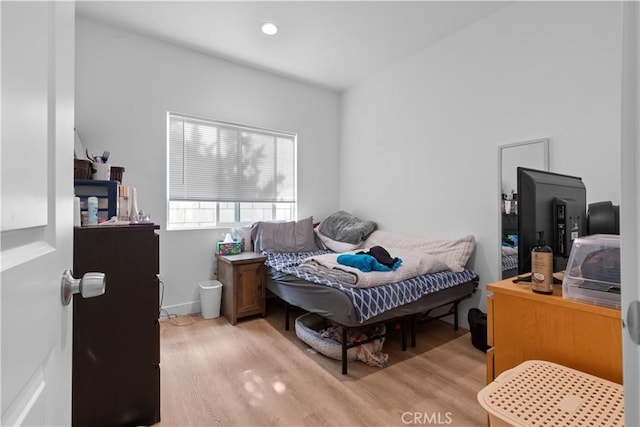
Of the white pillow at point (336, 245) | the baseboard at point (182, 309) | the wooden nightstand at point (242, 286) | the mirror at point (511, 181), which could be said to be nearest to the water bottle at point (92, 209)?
the wooden nightstand at point (242, 286)

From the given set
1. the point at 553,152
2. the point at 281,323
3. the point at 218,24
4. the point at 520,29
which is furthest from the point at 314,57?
the point at 281,323

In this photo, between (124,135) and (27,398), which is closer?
(27,398)

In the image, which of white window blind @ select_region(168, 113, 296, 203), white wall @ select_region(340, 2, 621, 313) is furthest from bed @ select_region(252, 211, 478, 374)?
white window blind @ select_region(168, 113, 296, 203)

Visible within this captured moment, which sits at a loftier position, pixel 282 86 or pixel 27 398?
pixel 282 86

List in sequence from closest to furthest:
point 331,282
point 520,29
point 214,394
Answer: point 214,394 < point 331,282 < point 520,29

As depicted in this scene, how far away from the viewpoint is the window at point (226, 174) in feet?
10.4

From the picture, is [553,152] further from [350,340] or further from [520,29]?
[350,340]

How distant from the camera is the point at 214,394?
1.80 meters

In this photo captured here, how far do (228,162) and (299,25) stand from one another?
5.38 feet

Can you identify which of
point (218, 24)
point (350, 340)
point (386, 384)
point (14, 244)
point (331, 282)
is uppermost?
point (218, 24)

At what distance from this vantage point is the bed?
2.04m

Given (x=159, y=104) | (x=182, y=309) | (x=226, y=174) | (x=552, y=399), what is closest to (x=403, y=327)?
(x=552, y=399)

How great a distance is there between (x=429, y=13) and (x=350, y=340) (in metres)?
2.89

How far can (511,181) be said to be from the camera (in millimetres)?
2471
